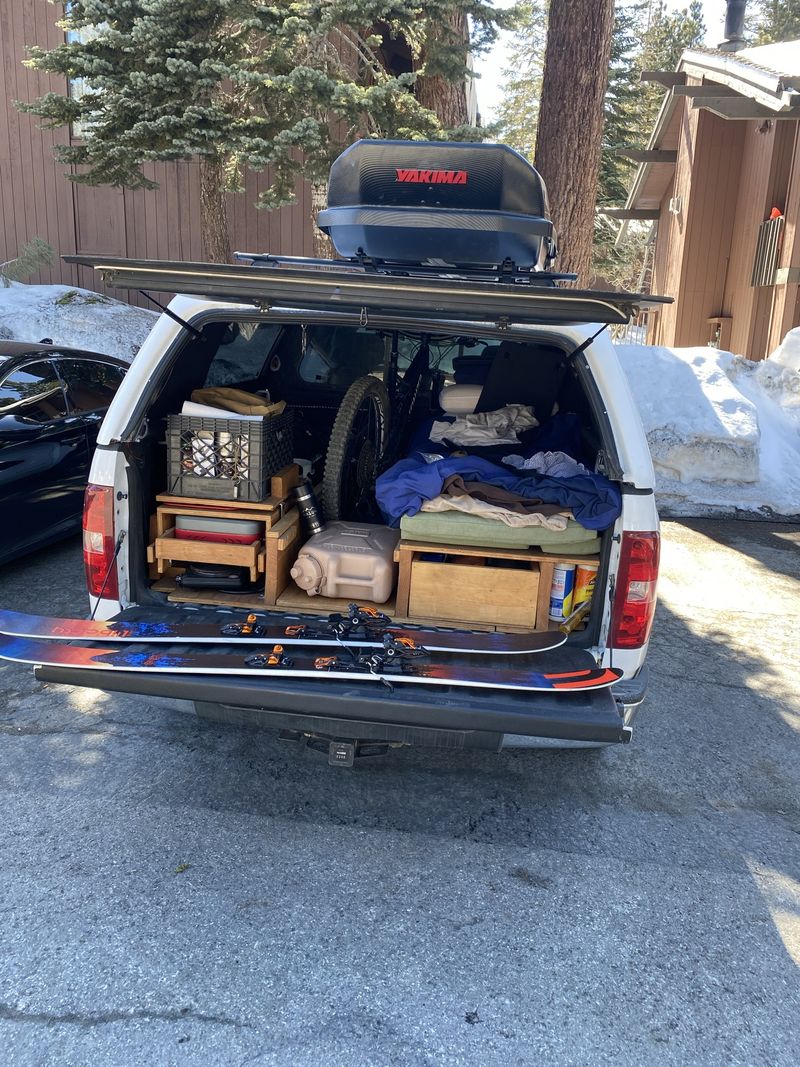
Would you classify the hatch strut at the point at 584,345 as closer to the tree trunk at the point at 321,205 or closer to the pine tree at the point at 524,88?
the tree trunk at the point at 321,205

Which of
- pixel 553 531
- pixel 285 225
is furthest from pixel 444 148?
pixel 285 225

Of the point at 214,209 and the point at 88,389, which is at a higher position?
the point at 214,209

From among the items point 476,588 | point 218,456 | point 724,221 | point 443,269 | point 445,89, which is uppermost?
point 445,89

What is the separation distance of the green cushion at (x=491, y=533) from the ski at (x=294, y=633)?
0.38 meters

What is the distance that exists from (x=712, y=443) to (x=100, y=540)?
22.0 feet

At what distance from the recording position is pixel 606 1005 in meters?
2.46

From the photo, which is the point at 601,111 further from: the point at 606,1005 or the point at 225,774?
the point at 606,1005

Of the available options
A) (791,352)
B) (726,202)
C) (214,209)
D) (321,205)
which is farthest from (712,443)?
(726,202)

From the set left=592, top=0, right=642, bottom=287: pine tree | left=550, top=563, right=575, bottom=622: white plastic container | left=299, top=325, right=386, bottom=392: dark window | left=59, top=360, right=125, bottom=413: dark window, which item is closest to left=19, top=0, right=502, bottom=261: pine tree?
left=59, top=360, right=125, bottom=413: dark window

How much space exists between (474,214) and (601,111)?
6.00 meters

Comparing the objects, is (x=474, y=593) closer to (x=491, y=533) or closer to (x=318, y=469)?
(x=491, y=533)

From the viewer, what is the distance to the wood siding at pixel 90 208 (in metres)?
14.9

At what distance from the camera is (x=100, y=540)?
3.39 m

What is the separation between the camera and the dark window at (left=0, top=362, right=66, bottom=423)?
18.5 ft
